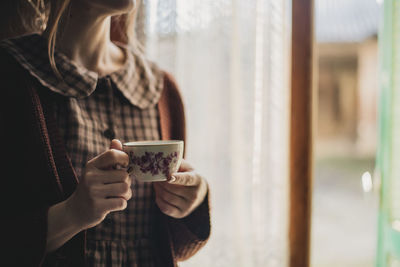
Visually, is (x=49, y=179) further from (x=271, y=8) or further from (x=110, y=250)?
(x=271, y=8)

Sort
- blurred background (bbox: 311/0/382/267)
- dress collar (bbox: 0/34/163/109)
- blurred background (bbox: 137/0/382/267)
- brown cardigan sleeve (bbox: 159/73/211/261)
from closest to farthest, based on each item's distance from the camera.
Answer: dress collar (bbox: 0/34/163/109) → brown cardigan sleeve (bbox: 159/73/211/261) → blurred background (bbox: 137/0/382/267) → blurred background (bbox: 311/0/382/267)

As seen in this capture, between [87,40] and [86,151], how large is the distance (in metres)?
0.26

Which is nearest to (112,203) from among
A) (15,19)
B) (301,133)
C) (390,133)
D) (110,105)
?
(110,105)

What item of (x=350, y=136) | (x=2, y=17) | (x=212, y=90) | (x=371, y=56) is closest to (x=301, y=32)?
(x=212, y=90)

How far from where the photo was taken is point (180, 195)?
0.75m

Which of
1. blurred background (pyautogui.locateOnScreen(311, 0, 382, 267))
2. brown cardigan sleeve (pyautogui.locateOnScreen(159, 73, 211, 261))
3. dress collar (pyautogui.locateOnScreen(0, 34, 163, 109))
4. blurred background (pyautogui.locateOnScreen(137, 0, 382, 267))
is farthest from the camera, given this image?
blurred background (pyautogui.locateOnScreen(311, 0, 382, 267))

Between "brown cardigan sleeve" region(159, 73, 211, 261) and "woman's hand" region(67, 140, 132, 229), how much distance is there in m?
0.25

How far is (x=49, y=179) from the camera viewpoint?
0.64 meters

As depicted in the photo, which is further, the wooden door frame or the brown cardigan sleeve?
the wooden door frame

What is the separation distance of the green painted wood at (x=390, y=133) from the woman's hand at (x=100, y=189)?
3.23ft

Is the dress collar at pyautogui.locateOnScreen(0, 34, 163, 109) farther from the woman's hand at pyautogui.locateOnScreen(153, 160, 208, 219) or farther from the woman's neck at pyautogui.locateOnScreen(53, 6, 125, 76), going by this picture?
the woman's hand at pyautogui.locateOnScreen(153, 160, 208, 219)

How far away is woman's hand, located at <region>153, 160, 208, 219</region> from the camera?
2.40 ft

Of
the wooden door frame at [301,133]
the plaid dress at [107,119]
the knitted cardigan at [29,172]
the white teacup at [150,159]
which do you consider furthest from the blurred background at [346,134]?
the knitted cardigan at [29,172]

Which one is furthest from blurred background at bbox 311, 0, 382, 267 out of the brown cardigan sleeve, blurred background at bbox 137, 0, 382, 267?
the brown cardigan sleeve
